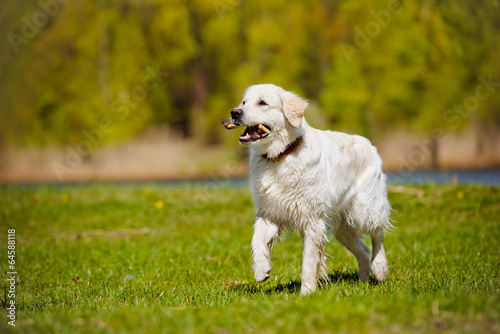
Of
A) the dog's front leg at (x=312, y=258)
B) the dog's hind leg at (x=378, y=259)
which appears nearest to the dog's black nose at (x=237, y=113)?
the dog's front leg at (x=312, y=258)

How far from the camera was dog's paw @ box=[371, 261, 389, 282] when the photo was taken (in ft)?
17.1

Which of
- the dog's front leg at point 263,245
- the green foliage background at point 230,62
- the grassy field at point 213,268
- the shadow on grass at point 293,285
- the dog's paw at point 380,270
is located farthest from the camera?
the green foliage background at point 230,62

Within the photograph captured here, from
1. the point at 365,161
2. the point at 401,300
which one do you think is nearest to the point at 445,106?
the point at 365,161

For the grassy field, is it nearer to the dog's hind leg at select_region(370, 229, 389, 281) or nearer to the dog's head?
the dog's hind leg at select_region(370, 229, 389, 281)

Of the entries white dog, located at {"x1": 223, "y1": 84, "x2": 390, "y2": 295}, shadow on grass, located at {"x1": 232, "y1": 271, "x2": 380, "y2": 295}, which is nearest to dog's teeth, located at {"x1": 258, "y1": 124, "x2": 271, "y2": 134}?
white dog, located at {"x1": 223, "y1": 84, "x2": 390, "y2": 295}

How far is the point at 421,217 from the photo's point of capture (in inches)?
356

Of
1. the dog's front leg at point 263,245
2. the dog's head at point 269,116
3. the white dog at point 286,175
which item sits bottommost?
the dog's front leg at point 263,245

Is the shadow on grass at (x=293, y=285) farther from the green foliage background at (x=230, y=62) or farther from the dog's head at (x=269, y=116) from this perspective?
the green foliage background at (x=230, y=62)

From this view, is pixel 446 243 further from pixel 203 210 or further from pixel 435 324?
pixel 203 210

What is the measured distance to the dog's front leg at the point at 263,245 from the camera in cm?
447

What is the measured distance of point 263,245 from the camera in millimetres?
4598

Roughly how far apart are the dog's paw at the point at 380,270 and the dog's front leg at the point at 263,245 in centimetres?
114

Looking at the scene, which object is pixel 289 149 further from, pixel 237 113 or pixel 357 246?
pixel 357 246

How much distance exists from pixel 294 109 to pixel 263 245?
1.21 m
